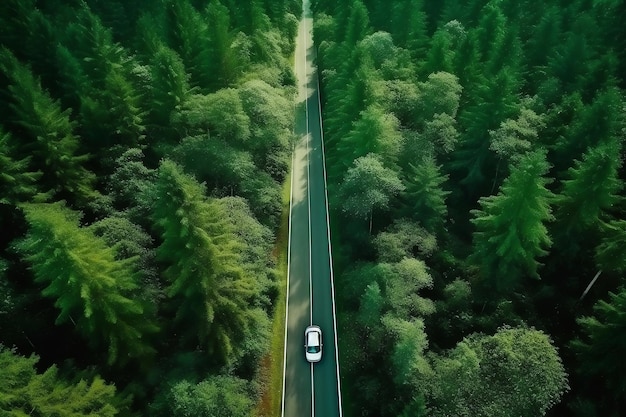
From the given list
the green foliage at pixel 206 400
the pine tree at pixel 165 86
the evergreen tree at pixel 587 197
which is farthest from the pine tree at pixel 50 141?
the evergreen tree at pixel 587 197

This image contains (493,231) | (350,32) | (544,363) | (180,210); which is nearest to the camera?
(180,210)

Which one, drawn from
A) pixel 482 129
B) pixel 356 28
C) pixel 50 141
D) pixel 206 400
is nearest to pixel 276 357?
pixel 206 400

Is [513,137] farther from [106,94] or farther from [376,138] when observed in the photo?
[106,94]

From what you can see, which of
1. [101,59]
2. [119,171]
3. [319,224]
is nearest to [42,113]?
[119,171]

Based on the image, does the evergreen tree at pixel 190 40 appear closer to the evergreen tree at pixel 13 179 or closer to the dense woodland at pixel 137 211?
the dense woodland at pixel 137 211

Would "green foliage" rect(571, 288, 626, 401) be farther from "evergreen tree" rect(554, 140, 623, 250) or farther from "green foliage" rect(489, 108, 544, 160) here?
"green foliage" rect(489, 108, 544, 160)

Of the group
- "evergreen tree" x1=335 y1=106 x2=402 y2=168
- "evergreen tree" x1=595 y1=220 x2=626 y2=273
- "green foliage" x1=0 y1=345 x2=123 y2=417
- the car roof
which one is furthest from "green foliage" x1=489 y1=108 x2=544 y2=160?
"green foliage" x1=0 y1=345 x2=123 y2=417

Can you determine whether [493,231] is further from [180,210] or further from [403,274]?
[180,210]
